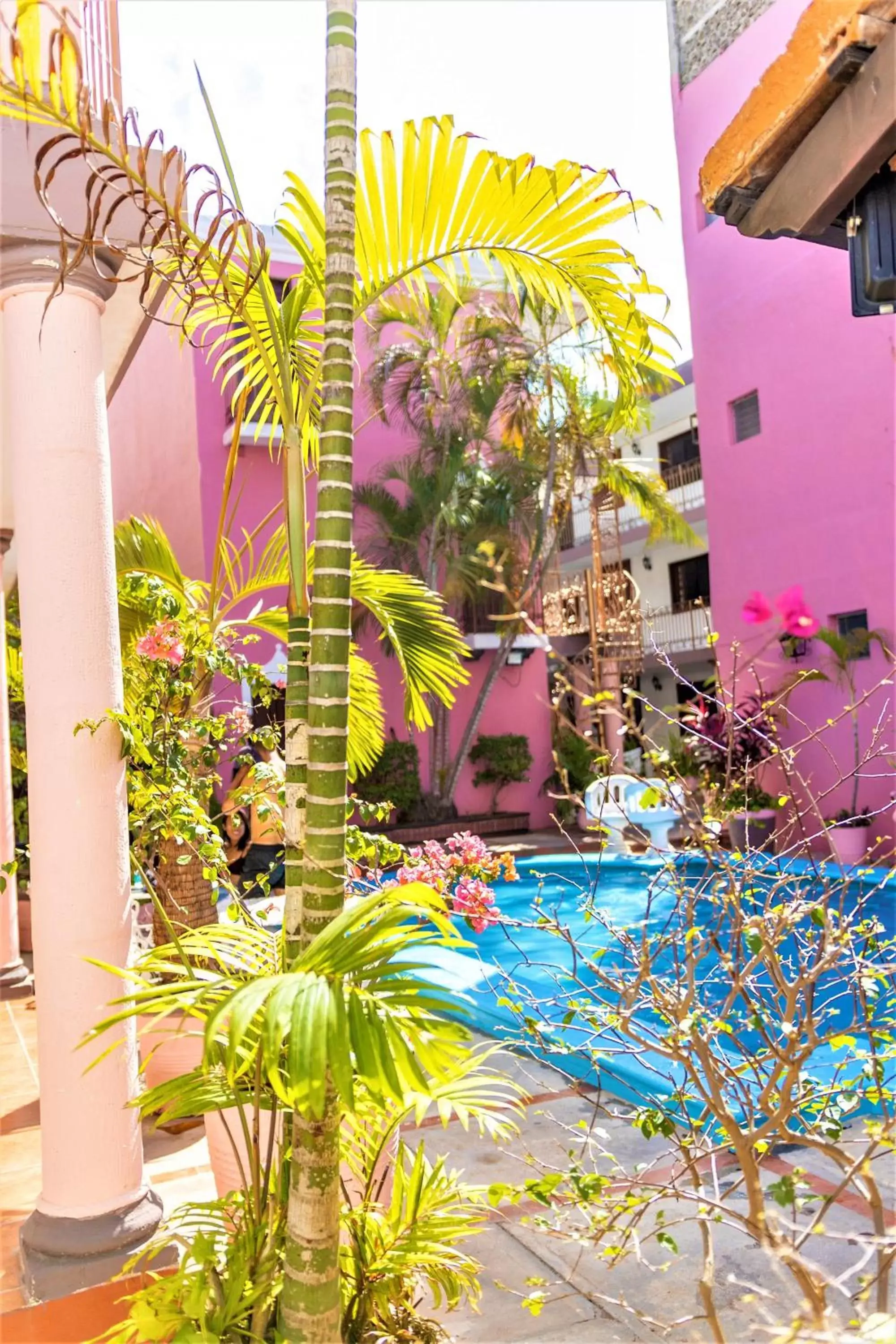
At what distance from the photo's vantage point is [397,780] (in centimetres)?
1580

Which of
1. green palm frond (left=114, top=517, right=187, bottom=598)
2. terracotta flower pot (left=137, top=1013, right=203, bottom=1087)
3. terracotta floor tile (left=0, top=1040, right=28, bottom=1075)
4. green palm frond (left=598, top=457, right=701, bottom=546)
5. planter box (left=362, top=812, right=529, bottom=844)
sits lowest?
planter box (left=362, top=812, right=529, bottom=844)

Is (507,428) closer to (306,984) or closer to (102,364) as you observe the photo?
(102,364)

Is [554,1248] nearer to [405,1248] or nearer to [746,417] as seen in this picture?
[405,1248]

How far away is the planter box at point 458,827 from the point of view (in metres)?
15.5

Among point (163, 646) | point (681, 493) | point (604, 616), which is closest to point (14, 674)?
point (163, 646)

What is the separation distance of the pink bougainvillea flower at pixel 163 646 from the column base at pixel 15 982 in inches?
148

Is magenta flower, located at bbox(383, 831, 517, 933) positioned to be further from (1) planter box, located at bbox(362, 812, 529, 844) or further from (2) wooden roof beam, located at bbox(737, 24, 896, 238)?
(1) planter box, located at bbox(362, 812, 529, 844)

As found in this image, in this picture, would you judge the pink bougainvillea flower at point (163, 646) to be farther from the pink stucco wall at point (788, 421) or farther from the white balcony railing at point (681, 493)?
the white balcony railing at point (681, 493)

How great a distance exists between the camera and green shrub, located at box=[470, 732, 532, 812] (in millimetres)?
17266

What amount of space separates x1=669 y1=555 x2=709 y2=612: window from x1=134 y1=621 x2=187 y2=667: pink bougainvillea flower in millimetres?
18838

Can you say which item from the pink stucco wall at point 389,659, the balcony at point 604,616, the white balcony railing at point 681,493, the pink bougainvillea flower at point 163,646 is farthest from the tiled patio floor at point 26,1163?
the white balcony railing at point 681,493

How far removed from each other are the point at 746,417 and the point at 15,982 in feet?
34.4

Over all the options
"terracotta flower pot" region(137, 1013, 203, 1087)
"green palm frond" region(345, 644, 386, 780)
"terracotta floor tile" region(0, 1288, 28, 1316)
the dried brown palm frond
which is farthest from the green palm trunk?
"green palm frond" region(345, 644, 386, 780)

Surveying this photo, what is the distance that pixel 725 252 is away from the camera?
13.6 meters
